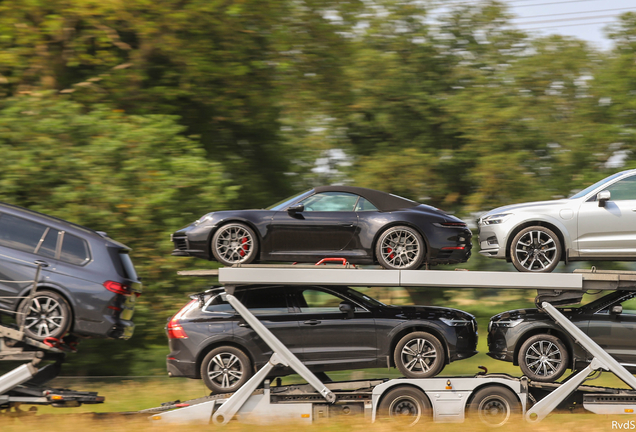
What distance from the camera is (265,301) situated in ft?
26.6

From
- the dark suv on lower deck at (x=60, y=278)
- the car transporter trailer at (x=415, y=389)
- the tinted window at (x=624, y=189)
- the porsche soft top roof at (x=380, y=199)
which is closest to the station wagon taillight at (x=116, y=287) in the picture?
the dark suv on lower deck at (x=60, y=278)

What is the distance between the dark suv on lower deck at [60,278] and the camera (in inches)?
306

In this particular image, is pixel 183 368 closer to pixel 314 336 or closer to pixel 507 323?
pixel 314 336

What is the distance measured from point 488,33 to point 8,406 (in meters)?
14.4

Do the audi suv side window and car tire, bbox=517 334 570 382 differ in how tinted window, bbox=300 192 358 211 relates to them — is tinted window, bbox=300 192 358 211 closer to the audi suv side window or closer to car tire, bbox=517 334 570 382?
the audi suv side window

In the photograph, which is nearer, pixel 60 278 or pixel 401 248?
pixel 60 278

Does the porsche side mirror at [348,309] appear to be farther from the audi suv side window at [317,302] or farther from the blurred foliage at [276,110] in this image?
the blurred foliage at [276,110]

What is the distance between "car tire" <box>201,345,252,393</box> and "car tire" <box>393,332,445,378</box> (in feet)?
6.32

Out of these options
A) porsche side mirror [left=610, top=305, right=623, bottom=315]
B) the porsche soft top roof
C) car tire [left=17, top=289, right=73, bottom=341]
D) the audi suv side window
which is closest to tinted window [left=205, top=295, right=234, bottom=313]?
the audi suv side window

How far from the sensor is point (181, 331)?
8070 mm

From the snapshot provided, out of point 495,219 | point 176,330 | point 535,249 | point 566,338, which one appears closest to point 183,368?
point 176,330

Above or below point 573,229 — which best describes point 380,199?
above

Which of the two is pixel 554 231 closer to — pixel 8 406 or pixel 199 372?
pixel 199 372

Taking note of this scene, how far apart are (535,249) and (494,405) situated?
6.70 feet
